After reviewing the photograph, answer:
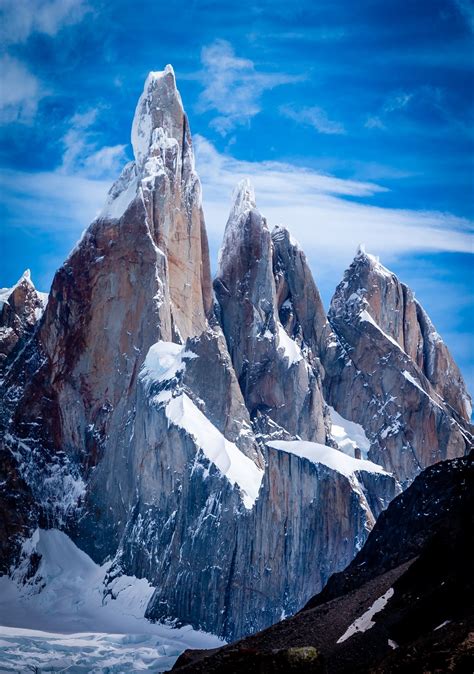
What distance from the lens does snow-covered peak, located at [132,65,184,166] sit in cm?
14788

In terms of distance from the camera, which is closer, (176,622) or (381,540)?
(381,540)

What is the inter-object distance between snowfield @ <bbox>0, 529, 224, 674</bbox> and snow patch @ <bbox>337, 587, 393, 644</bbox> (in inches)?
1902

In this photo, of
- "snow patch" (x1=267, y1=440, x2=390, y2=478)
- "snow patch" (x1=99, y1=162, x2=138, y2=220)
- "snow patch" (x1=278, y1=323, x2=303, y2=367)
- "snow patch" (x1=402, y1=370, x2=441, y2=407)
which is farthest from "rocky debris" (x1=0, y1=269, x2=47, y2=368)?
"snow patch" (x1=267, y1=440, x2=390, y2=478)

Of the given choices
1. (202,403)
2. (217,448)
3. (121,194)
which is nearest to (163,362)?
(202,403)

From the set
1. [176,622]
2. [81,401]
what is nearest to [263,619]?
[176,622]

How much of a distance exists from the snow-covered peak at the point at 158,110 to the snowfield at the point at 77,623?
1759 inches

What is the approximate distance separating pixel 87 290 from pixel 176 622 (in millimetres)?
40112

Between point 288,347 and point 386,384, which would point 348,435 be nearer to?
point 386,384

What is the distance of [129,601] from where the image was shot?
133875 mm

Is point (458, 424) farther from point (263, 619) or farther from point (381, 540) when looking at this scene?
point (381, 540)

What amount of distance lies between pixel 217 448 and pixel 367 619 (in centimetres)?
6294

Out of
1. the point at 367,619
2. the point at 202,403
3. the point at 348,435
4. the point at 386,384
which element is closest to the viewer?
the point at 367,619

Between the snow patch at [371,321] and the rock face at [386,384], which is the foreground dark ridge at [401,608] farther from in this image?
the snow patch at [371,321]

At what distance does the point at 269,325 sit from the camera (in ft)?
493
